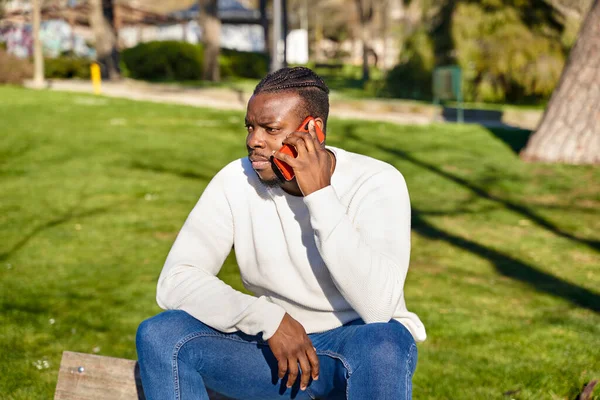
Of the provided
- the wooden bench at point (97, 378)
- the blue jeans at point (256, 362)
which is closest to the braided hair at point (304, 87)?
the blue jeans at point (256, 362)

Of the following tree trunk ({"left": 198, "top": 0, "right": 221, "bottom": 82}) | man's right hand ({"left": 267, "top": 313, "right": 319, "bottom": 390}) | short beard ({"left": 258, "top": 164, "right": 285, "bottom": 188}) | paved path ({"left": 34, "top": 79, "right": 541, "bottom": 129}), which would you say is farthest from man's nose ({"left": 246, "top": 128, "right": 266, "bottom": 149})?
tree trunk ({"left": 198, "top": 0, "right": 221, "bottom": 82})

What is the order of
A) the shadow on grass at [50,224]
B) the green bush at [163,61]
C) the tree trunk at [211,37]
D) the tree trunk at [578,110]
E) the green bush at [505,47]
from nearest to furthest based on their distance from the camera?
1. the shadow on grass at [50,224]
2. the tree trunk at [578,110]
3. the green bush at [505,47]
4. the tree trunk at [211,37]
5. the green bush at [163,61]

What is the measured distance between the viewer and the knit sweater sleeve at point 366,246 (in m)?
2.50

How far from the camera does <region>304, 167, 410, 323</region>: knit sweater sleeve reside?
250cm

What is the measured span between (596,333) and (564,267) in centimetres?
194

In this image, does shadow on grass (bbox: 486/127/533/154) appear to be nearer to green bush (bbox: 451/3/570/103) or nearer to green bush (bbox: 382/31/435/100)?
green bush (bbox: 451/3/570/103)

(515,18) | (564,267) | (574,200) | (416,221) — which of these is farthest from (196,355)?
(515,18)

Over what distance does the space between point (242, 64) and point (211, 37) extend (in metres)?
6.44

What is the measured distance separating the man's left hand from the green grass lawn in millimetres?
2098

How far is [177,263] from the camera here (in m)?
2.84

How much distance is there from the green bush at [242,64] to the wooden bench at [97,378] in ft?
106

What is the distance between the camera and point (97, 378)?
327 centimetres

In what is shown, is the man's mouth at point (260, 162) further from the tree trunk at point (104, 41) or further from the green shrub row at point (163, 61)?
the green shrub row at point (163, 61)

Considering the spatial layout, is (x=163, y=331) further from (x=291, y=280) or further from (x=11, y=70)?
(x=11, y=70)
